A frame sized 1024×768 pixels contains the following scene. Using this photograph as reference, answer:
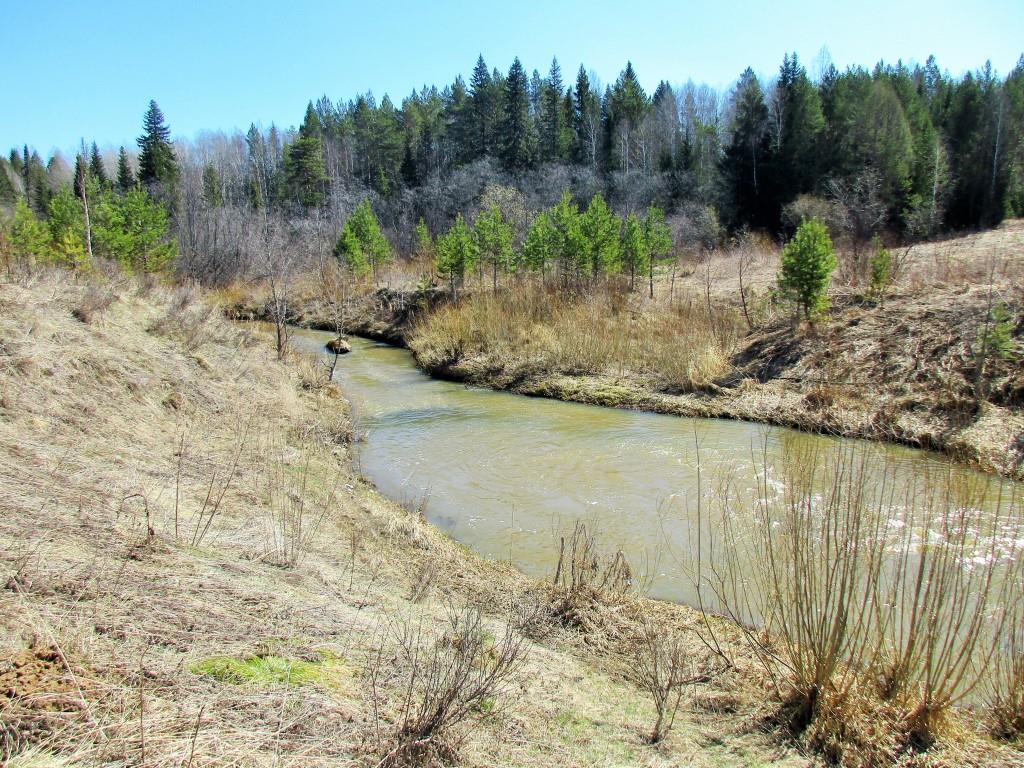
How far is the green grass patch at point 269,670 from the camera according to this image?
9.83 ft

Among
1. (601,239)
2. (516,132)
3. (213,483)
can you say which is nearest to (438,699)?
(213,483)

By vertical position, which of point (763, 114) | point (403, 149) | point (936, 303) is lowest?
point (936, 303)

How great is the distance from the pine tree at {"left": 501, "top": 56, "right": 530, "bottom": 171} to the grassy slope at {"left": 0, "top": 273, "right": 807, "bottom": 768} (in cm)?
5123

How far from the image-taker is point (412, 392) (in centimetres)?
1808

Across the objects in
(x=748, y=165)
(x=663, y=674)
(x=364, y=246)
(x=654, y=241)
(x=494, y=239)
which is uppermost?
(x=748, y=165)

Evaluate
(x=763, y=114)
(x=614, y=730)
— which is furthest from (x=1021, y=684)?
(x=763, y=114)

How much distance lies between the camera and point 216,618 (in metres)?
3.55

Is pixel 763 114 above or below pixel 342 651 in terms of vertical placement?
above

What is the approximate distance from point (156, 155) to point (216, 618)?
63.8 meters

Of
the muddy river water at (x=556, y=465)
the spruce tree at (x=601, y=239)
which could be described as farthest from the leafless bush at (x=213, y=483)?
→ the spruce tree at (x=601, y=239)

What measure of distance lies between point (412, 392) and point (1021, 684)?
1584 cm

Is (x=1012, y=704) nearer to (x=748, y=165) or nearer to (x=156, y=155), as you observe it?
(x=748, y=165)

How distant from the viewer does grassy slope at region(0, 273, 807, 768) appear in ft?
8.36

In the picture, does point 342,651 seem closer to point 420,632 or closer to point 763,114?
point 420,632
